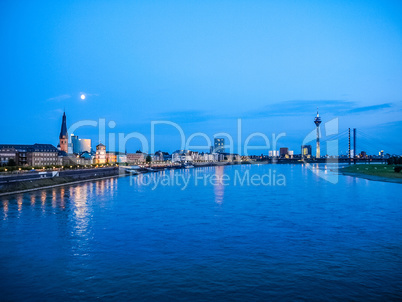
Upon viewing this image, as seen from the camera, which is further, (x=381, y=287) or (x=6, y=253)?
(x=6, y=253)

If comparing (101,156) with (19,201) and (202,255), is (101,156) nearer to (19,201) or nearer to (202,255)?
(19,201)

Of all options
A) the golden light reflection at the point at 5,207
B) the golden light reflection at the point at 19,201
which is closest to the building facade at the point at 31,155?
the golden light reflection at the point at 19,201

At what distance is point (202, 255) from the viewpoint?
44.5ft

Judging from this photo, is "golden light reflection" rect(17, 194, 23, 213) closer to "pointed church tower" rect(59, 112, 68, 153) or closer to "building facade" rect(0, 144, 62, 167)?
"building facade" rect(0, 144, 62, 167)

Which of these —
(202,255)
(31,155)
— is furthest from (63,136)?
(202,255)

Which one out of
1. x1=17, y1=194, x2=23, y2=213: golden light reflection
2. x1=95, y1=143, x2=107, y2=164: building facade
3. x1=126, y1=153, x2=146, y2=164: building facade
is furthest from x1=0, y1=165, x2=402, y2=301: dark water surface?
x1=126, y1=153, x2=146, y2=164: building facade

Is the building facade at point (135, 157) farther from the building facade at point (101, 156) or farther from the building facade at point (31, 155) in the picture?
the building facade at point (31, 155)

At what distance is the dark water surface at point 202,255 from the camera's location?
10023 millimetres

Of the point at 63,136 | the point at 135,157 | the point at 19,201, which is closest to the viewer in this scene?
the point at 19,201

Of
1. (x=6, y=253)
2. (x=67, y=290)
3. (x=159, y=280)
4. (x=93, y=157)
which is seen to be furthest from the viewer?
(x=93, y=157)

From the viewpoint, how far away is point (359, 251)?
13977 mm

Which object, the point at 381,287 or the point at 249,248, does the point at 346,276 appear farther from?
the point at 249,248

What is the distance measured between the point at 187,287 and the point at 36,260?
6304 mm

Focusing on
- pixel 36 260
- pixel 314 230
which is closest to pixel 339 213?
pixel 314 230
